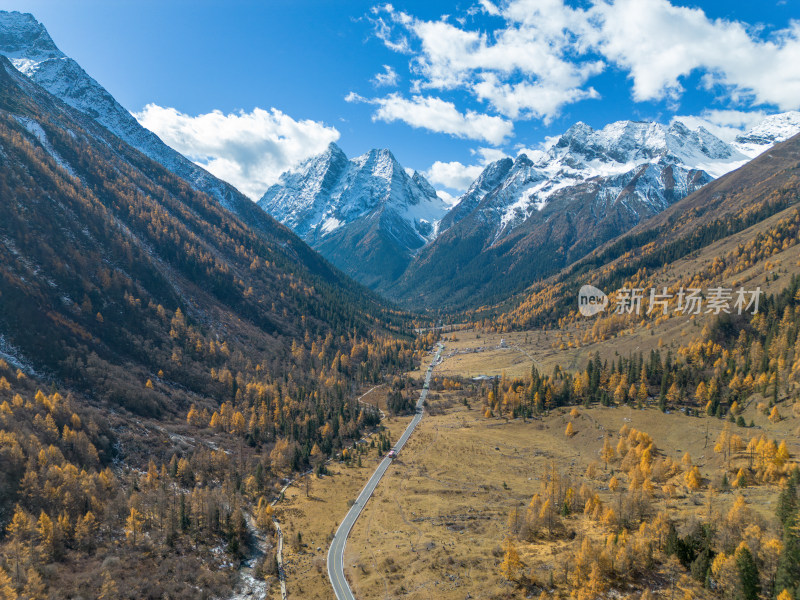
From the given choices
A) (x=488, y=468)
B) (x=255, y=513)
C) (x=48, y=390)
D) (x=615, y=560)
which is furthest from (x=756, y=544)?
(x=48, y=390)

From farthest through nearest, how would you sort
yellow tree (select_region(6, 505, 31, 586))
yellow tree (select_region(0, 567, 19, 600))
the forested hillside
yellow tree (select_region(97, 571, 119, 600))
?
1. the forested hillside
2. yellow tree (select_region(97, 571, 119, 600))
3. yellow tree (select_region(6, 505, 31, 586))
4. yellow tree (select_region(0, 567, 19, 600))

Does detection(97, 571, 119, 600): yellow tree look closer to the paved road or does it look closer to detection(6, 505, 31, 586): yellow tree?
detection(6, 505, 31, 586): yellow tree

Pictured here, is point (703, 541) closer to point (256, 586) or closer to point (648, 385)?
point (256, 586)

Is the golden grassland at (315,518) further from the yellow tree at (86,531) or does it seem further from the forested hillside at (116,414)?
the yellow tree at (86,531)

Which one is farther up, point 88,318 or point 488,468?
point 488,468

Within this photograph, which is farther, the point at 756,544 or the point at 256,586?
the point at 256,586

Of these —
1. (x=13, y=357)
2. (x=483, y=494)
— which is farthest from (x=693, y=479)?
(x=13, y=357)

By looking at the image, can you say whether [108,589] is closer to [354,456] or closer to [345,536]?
[345,536]

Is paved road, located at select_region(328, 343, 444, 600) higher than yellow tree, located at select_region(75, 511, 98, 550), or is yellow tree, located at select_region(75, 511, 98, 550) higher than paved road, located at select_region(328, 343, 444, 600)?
paved road, located at select_region(328, 343, 444, 600)

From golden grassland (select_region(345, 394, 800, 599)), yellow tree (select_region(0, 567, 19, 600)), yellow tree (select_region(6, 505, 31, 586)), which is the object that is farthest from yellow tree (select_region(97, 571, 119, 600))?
golden grassland (select_region(345, 394, 800, 599))

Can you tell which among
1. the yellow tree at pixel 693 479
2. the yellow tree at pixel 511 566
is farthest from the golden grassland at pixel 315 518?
the yellow tree at pixel 693 479

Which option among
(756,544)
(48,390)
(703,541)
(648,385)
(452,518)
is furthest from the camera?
(648,385)
